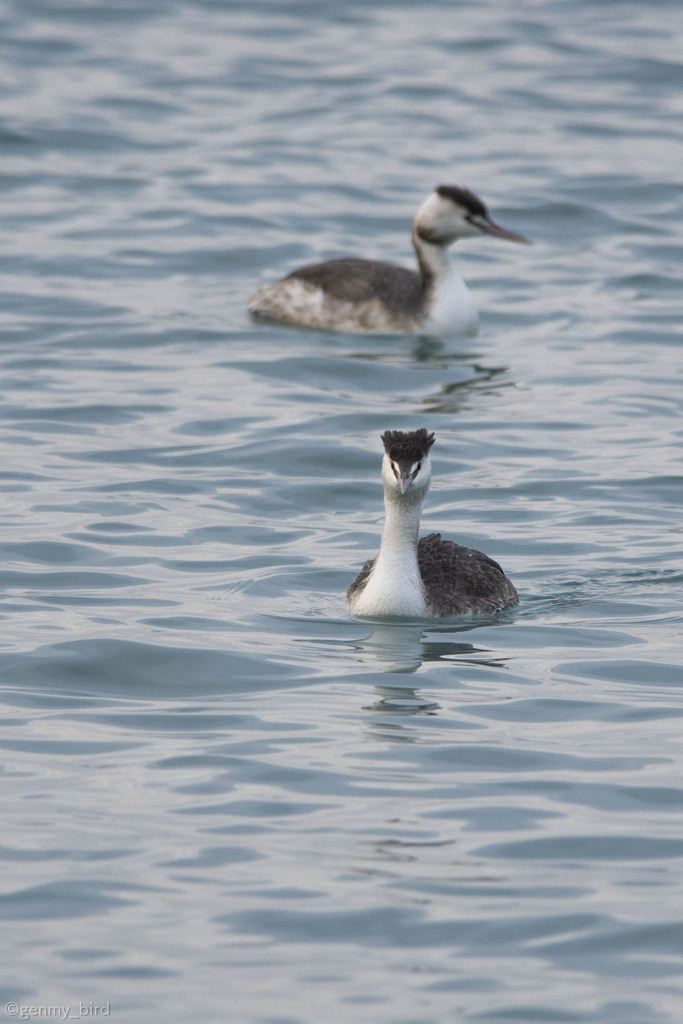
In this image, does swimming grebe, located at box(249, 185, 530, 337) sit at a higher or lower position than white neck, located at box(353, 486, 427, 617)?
higher

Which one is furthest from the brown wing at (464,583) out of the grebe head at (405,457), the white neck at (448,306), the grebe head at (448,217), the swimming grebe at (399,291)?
the grebe head at (448,217)

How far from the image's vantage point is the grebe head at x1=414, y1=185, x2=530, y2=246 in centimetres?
1886

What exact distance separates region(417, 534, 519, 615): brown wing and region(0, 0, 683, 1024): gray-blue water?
0.53 ft

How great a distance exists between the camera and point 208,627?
9.78 metres

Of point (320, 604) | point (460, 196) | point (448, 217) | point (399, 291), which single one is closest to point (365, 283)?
point (399, 291)

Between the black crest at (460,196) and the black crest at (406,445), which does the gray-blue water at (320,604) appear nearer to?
the black crest at (406,445)

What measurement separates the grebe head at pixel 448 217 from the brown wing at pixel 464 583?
904 centimetres

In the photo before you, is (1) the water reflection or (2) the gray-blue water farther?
(1) the water reflection

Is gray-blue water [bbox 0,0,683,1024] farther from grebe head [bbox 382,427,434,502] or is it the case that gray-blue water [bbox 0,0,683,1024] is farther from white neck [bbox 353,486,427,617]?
grebe head [bbox 382,427,434,502]

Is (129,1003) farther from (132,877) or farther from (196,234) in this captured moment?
(196,234)

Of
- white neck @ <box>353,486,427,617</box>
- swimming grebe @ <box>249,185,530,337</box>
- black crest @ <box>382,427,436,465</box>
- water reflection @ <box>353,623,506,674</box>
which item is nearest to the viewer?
water reflection @ <box>353,623,506,674</box>

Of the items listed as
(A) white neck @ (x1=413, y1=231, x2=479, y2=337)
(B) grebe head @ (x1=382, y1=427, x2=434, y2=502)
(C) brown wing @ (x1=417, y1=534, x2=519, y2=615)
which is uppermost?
(A) white neck @ (x1=413, y1=231, x2=479, y2=337)

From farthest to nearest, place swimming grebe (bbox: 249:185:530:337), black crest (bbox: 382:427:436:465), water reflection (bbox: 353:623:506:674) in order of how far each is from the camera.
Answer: swimming grebe (bbox: 249:185:530:337), black crest (bbox: 382:427:436:465), water reflection (bbox: 353:623:506:674)

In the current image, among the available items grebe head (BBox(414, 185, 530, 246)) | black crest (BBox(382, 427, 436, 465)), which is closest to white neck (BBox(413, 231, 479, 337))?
grebe head (BBox(414, 185, 530, 246))
